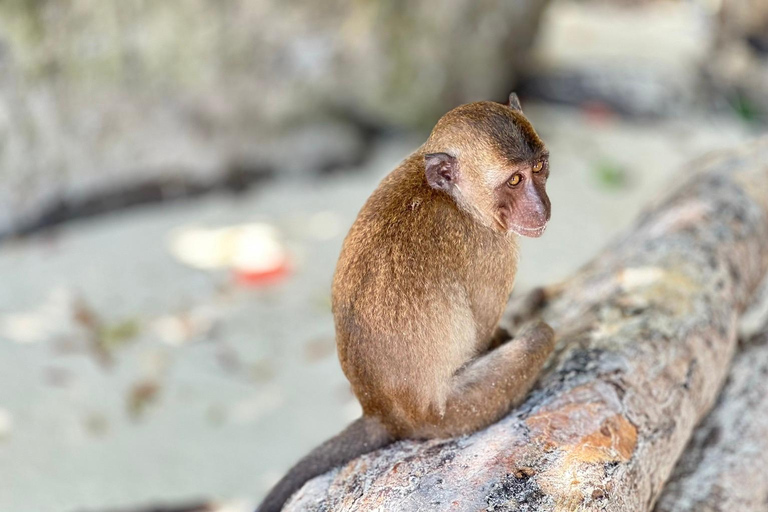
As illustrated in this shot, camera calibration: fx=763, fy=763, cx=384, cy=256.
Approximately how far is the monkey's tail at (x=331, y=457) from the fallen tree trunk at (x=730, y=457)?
1.01m

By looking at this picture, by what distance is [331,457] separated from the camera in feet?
7.06

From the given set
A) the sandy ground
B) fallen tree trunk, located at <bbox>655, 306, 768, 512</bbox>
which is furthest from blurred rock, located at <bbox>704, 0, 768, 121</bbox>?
fallen tree trunk, located at <bbox>655, 306, 768, 512</bbox>

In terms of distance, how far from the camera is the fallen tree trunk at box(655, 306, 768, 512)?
2.45 m

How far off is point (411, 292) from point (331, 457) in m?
0.55

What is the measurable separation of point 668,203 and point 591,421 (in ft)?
5.17

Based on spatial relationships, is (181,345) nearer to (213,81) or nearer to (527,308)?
(213,81)

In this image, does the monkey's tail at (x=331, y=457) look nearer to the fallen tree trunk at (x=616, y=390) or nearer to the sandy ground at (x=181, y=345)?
the fallen tree trunk at (x=616, y=390)

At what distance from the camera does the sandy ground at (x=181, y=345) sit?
3.79 metres

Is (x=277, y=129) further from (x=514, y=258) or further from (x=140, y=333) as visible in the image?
(x=514, y=258)

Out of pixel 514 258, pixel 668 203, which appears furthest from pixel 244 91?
pixel 514 258

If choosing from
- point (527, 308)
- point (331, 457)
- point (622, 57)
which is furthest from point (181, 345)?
point (622, 57)

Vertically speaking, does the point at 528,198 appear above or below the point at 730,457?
above

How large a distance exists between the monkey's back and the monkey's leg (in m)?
0.05

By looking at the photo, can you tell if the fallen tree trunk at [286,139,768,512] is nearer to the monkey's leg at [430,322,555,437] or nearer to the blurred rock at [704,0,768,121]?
the monkey's leg at [430,322,555,437]
